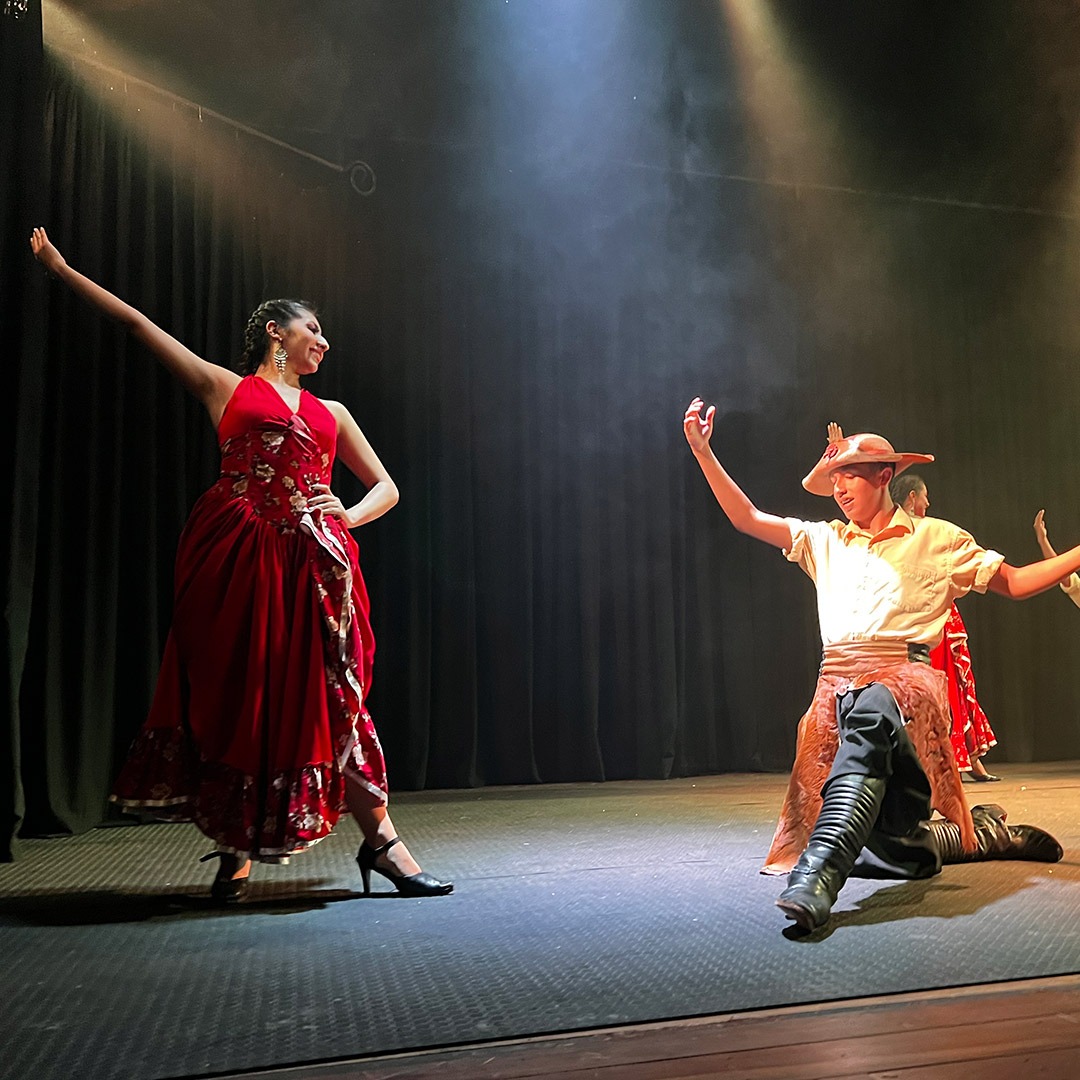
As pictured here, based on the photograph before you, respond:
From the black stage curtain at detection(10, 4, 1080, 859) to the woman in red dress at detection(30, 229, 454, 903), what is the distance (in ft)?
5.14

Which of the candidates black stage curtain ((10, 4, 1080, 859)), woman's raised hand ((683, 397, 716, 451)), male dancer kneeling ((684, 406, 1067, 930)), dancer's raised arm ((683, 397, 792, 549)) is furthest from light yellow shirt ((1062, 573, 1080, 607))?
black stage curtain ((10, 4, 1080, 859))

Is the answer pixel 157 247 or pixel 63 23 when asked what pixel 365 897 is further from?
pixel 63 23

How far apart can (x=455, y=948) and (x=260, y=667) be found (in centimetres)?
73

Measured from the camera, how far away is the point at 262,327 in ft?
8.32

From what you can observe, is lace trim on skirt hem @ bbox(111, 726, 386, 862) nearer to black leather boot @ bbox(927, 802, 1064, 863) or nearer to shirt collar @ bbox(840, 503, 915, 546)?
shirt collar @ bbox(840, 503, 915, 546)

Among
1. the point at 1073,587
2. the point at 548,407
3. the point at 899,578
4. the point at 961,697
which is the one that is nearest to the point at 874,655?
the point at 899,578

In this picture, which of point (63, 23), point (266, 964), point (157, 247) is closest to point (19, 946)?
point (266, 964)

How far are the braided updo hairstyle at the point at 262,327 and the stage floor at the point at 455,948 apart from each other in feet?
3.91

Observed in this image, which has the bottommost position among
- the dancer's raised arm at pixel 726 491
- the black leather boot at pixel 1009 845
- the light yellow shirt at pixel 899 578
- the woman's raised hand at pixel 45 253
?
the black leather boot at pixel 1009 845

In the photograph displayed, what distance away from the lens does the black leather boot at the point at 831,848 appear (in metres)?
1.91

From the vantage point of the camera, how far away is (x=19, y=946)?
1899mm

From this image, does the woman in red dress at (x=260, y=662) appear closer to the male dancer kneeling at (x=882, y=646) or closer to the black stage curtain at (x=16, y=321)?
the black stage curtain at (x=16, y=321)

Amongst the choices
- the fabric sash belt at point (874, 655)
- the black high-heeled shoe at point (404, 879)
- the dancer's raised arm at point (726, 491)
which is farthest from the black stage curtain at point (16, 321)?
the fabric sash belt at point (874, 655)

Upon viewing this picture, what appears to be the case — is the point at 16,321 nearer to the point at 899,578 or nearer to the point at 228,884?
the point at 228,884
